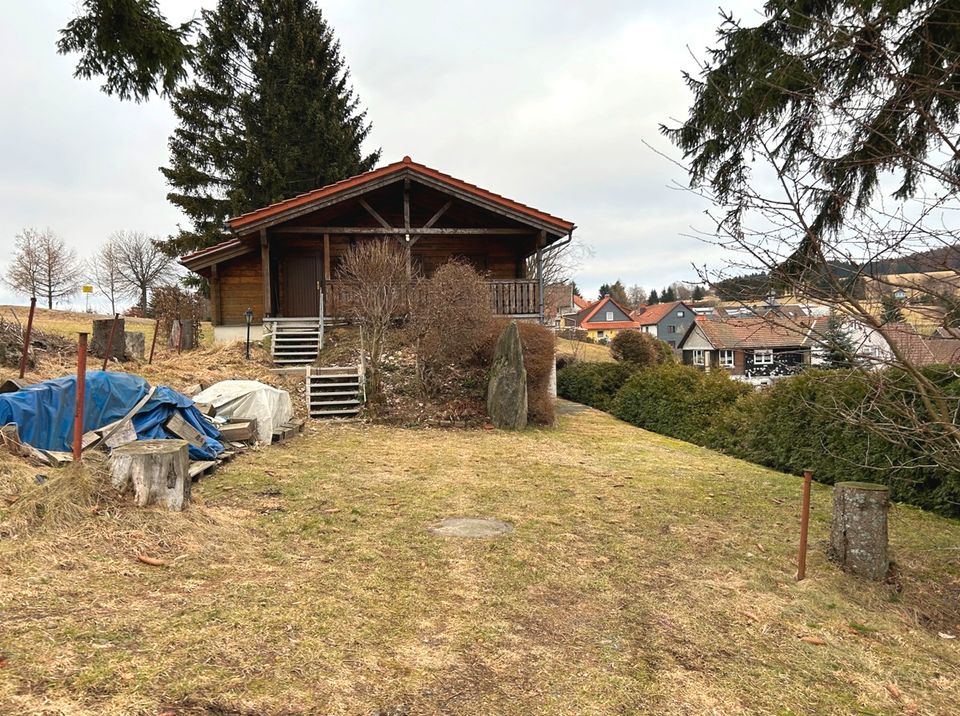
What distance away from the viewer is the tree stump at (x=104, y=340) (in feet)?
37.3

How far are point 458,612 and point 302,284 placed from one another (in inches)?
629

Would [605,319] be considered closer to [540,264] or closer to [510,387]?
[540,264]

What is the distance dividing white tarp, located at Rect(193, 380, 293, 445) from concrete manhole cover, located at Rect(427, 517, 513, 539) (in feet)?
13.4

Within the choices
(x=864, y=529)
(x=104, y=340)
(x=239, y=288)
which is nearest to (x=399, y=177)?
(x=239, y=288)

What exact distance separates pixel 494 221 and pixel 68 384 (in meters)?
13.7

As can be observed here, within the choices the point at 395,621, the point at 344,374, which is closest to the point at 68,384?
the point at 395,621

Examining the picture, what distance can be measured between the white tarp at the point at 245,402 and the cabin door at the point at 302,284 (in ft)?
31.7

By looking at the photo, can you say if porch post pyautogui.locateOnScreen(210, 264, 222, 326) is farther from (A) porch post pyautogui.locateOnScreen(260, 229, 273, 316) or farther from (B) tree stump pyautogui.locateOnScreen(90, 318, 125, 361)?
(B) tree stump pyautogui.locateOnScreen(90, 318, 125, 361)

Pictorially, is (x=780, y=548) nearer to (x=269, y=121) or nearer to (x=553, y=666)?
(x=553, y=666)

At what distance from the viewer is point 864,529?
4.23m

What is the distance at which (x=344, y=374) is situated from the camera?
11.9 m

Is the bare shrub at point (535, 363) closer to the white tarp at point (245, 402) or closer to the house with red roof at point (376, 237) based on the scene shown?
the house with red roof at point (376, 237)

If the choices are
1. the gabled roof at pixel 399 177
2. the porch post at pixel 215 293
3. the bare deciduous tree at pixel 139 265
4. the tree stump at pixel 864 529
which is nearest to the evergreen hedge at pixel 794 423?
the tree stump at pixel 864 529

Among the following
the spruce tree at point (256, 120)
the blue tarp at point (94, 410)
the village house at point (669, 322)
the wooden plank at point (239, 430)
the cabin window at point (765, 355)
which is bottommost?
the wooden plank at point (239, 430)
